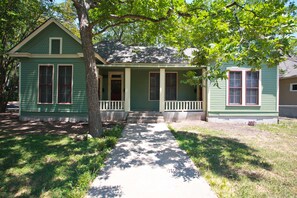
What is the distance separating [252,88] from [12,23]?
51.3 ft

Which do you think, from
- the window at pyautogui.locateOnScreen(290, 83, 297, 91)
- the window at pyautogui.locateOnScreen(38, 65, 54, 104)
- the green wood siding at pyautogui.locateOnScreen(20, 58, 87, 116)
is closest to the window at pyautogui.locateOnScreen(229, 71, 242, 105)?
the window at pyautogui.locateOnScreen(290, 83, 297, 91)

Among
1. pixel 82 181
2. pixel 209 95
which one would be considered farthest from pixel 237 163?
pixel 209 95

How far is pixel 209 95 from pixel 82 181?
942 centimetres

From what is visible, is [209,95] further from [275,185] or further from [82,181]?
[82,181]

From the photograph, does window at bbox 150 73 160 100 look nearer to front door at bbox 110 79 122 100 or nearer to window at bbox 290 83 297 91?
front door at bbox 110 79 122 100

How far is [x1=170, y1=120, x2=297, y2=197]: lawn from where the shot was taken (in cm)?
354

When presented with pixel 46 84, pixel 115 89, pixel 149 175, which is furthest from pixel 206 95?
pixel 46 84

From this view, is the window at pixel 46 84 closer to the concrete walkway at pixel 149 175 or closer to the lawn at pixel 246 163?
the concrete walkway at pixel 149 175

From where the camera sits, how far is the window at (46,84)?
440 inches

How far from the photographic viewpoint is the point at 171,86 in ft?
43.7

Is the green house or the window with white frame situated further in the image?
the window with white frame

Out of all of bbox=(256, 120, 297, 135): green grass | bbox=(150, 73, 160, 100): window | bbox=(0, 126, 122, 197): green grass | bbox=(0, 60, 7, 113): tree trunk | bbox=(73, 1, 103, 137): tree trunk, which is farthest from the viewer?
bbox=(0, 60, 7, 113): tree trunk

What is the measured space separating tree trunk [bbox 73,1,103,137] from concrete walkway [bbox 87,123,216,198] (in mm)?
1594

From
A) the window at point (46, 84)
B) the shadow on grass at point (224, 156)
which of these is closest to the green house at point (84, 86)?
the window at point (46, 84)
